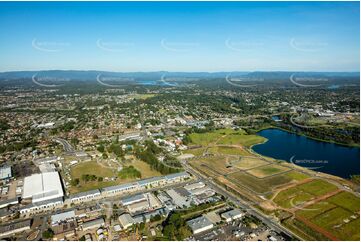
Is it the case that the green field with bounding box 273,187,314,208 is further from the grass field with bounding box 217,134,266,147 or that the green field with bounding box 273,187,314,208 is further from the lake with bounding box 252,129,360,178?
the grass field with bounding box 217,134,266,147

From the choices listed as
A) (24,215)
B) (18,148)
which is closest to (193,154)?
(24,215)

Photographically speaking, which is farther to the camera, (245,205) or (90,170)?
(90,170)

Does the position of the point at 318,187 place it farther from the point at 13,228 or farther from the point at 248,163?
the point at 13,228


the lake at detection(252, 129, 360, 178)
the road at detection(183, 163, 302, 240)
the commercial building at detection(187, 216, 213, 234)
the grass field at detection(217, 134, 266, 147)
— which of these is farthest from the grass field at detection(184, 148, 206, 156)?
the commercial building at detection(187, 216, 213, 234)

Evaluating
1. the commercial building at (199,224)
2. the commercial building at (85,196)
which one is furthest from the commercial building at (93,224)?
the commercial building at (199,224)

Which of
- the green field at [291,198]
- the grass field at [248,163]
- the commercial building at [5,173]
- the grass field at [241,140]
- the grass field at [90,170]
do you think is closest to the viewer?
the green field at [291,198]

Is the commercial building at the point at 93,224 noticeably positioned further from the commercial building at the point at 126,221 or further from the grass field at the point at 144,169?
the grass field at the point at 144,169

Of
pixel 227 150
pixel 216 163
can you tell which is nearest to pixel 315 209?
pixel 216 163
